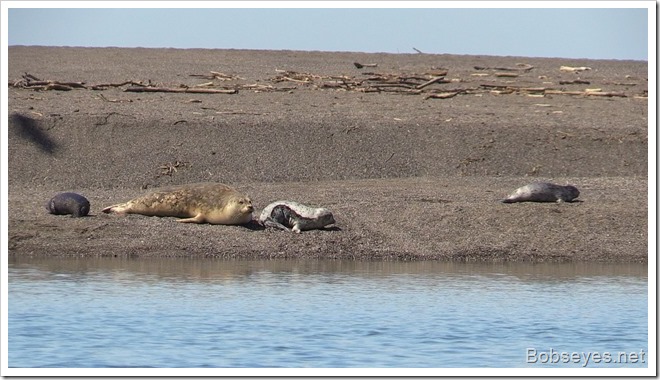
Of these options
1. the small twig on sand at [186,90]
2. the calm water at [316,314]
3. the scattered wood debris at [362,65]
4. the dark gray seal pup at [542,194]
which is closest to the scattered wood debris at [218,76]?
the small twig on sand at [186,90]

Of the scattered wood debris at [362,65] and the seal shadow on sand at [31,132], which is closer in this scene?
the seal shadow on sand at [31,132]

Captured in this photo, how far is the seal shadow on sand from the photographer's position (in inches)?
885

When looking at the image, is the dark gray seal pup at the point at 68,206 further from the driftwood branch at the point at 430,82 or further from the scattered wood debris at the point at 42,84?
the driftwood branch at the point at 430,82

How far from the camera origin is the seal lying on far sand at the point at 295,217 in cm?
1698

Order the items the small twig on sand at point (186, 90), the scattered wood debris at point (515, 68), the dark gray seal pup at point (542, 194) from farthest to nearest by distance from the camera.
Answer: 1. the scattered wood debris at point (515, 68)
2. the small twig on sand at point (186, 90)
3. the dark gray seal pup at point (542, 194)

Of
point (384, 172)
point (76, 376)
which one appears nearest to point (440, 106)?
point (384, 172)

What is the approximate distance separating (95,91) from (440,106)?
754cm

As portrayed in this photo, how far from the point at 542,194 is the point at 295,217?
392 cm

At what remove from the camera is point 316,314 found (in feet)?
41.1

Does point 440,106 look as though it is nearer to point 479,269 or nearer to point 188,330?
point 479,269

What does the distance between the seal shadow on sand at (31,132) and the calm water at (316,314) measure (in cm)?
696

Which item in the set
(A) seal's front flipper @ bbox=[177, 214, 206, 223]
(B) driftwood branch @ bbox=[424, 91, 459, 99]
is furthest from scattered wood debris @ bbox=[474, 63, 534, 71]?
(A) seal's front flipper @ bbox=[177, 214, 206, 223]

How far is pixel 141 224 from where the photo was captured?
17016mm

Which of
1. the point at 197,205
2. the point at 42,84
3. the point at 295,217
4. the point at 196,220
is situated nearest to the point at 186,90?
the point at 42,84
